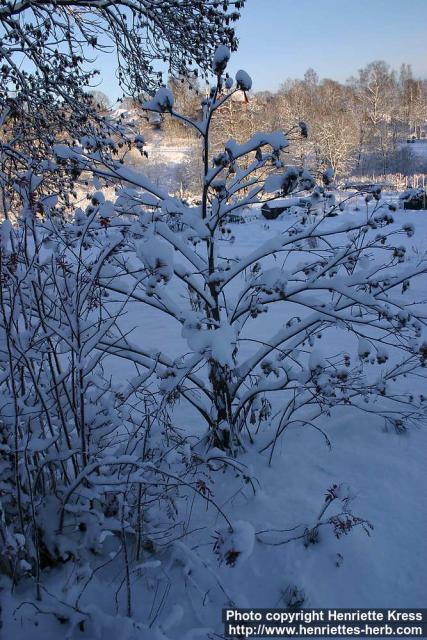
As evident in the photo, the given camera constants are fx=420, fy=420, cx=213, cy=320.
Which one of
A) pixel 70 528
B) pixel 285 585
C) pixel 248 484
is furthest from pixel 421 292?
pixel 70 528

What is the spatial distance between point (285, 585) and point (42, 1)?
536cm

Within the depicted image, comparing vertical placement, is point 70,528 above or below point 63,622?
above

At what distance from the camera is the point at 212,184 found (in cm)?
218

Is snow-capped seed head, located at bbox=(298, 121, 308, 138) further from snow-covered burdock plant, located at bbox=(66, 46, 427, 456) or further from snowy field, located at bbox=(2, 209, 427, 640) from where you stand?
snowy field, located at bbox=(2, 209, 427, 640)

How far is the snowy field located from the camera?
1647 millimetres

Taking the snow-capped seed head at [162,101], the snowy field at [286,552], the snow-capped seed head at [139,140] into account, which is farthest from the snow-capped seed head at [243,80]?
the snowy field at [286,552]

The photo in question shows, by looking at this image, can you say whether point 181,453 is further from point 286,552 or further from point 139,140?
point 139,140

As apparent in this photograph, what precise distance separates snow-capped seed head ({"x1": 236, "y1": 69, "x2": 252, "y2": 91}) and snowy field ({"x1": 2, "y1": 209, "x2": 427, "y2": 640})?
1792mm

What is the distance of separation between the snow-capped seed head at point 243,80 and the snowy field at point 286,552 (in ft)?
5.88

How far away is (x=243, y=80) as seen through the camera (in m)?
1.93

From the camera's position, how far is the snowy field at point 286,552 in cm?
165

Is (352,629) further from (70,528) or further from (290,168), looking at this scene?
(290,168)

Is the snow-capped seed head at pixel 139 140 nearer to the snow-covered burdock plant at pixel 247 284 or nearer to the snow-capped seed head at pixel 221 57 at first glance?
the snow-covered burdock plant at pixel 247 284

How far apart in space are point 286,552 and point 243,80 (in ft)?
7.13
